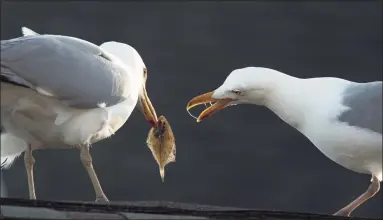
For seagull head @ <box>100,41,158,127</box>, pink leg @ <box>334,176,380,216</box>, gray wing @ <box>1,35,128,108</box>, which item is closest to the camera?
gray wing @ <box>1,35,128,108</box>

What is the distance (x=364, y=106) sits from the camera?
7.32 feet

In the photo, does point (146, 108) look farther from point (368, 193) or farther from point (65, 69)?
point (368, 193)

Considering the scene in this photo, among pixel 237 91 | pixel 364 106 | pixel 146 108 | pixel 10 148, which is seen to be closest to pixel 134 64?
pixel 146 108

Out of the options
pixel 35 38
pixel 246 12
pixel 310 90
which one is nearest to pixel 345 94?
pixel 310 90

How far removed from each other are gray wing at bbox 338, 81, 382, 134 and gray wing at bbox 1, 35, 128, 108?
1.44 feet

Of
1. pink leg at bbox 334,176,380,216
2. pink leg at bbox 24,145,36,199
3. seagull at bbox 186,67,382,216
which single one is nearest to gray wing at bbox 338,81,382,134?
seagull at bbox 186,67,382,216

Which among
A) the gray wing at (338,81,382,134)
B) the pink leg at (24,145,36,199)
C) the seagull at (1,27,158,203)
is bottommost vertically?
the pink leg at (24,145,36,199)

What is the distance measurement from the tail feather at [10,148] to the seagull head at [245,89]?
328 millimetres

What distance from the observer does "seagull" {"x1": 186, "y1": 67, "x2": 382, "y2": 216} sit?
221cm

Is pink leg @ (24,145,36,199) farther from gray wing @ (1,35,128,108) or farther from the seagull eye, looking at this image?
the seagull eye

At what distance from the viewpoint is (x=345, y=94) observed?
7.53ft

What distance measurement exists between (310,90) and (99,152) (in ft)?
8.05

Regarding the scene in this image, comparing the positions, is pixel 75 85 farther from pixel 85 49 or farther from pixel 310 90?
pixel 310 90

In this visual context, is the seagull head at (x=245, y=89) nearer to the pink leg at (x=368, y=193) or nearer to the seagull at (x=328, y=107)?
the seagull at (x=328, y=107)
